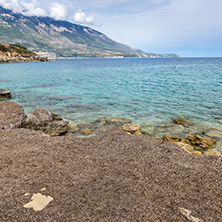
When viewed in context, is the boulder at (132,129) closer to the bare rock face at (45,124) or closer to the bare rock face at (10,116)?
the bare rock face at (45,124)

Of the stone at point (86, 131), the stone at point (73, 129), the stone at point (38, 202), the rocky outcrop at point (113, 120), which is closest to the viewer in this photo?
the stone at point (38, 202)

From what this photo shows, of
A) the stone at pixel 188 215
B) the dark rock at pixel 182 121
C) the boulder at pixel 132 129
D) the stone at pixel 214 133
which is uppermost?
the stone at pixel 188 215

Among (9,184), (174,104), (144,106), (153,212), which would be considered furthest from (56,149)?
(174,104)

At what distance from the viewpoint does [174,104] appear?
26.5 meters

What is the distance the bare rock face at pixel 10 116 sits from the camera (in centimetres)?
1455

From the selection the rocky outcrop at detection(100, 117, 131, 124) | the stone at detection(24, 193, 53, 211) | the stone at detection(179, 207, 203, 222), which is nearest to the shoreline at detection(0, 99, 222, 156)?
the rocky outcrop at detection(100, 117, 131, 124)

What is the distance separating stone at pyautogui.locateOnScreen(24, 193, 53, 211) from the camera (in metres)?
6.36

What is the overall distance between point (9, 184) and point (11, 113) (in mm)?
9611

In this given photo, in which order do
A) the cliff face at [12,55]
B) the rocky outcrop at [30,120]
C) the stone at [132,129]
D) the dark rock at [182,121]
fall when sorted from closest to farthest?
the rocky outcrop at [30,120] → the stone at [132,129] → the dark rock at [182,121] → the cliff face at [12,55]

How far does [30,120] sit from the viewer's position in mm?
15992

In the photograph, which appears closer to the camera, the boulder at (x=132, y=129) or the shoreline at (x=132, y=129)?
the shoreline at (x=132, y=129)

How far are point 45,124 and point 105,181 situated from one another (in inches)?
400

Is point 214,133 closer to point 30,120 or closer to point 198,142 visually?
point 198,142

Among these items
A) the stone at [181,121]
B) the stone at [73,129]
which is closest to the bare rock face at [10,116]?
the stone at [73,129]
